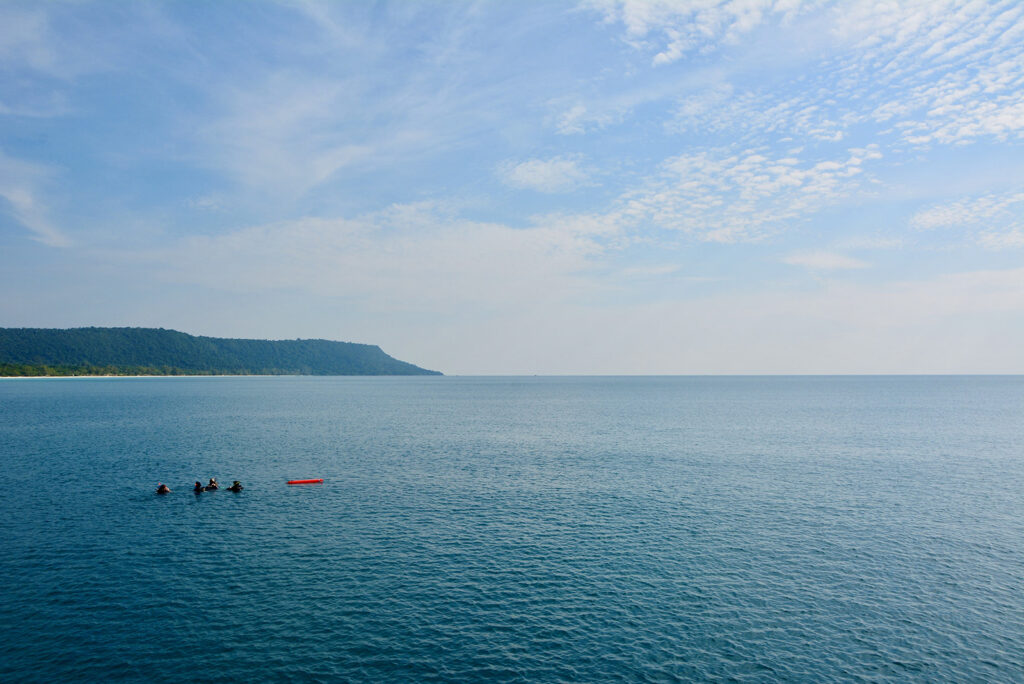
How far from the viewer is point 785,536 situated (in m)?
63.0

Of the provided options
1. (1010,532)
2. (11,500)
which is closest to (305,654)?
(11,500)

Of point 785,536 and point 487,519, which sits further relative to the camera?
point 487,519

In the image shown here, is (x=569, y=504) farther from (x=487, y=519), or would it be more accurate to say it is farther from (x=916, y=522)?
(x=916, y=522)

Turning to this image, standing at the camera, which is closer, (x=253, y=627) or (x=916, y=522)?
(x=253, y=627)

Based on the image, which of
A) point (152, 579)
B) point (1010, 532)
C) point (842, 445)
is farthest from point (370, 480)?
point (842, 445)

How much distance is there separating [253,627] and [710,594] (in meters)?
35.7

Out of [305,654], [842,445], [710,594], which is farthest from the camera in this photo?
[842,445]

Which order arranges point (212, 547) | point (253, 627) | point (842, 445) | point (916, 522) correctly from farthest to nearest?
point (842, 445)
point (916, 522)
point (212, 547)
point (253, 627)

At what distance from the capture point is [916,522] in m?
68.6

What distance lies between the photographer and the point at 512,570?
174ft

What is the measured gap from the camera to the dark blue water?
126 feet

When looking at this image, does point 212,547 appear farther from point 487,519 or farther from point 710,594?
point 710,594

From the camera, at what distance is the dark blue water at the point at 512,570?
3841 cm

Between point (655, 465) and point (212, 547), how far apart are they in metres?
72.2
